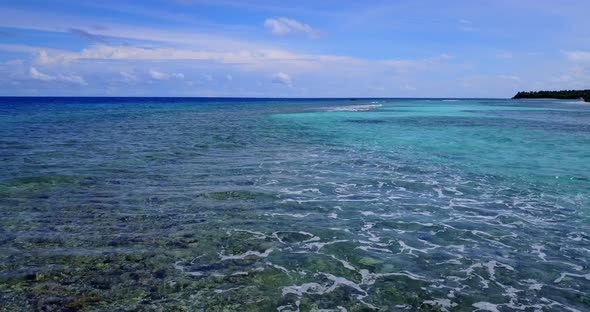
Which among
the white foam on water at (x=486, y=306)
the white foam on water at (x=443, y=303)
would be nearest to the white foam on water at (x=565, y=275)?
the white foam on water at (x=486, y=306)

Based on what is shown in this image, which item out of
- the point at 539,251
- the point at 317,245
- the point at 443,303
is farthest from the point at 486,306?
the point at 317,245

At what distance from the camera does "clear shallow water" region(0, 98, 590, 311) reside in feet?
26.1

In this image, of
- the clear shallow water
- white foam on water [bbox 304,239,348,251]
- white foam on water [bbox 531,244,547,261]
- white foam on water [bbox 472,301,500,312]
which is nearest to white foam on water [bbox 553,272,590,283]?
the clear shallow water

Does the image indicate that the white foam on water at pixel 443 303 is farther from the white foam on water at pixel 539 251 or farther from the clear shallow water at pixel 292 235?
the white foam on water at pixel 539 251

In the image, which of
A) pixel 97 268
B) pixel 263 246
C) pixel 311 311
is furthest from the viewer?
pixel 263 246

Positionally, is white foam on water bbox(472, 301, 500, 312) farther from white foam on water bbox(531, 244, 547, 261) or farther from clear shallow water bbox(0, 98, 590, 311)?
white foam on water bbox(531, 244, 547, 261)

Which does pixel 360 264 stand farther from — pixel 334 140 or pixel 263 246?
pixel 334 140

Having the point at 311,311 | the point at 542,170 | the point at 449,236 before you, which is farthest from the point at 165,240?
the point at 542,170

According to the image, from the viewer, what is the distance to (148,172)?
18938 millimetres

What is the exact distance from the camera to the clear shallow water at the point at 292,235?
7.96 m

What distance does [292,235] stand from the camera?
36.6ft

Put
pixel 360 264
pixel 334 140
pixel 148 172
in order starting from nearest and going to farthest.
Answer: pixel 360 264 → pixel 148 172 → pixel 334 140

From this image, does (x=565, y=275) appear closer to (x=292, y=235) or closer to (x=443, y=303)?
(x=443, y=303)

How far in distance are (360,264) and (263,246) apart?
2.36 metres
